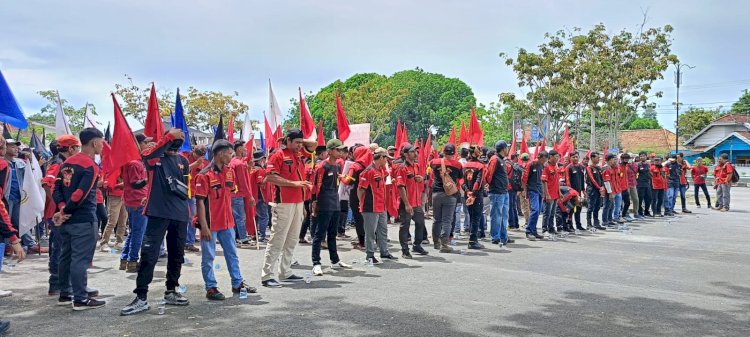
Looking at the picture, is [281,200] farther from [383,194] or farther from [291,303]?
[383,194]

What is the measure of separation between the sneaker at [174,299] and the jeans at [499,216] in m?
6.60

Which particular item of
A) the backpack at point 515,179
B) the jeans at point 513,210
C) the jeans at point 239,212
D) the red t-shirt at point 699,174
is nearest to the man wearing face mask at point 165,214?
the jeans at point 239,212

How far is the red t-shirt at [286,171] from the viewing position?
24.3 ft

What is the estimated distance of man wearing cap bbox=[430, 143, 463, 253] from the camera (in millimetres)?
10288

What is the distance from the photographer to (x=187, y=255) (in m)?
9.93

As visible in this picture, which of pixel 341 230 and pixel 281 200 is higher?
pixel 281 200

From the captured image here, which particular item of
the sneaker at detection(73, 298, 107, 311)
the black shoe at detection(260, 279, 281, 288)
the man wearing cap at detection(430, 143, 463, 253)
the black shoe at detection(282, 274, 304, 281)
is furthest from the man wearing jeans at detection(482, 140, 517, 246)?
the sneaker at detection(73, 298, 107, 311)

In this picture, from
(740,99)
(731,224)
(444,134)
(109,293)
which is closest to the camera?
(109,293)

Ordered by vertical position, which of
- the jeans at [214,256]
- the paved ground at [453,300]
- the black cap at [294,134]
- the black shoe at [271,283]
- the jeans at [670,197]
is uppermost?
the black cap at [294,134]

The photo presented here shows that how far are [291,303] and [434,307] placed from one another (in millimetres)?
1589

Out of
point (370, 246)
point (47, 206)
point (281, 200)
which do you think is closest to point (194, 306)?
point (281, 200)

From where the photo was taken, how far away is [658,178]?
18.0 m

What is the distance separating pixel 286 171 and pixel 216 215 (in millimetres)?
1121

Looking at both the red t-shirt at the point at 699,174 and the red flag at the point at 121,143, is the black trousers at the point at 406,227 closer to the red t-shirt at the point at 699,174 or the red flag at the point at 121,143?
the red flag at the point at 121,143
